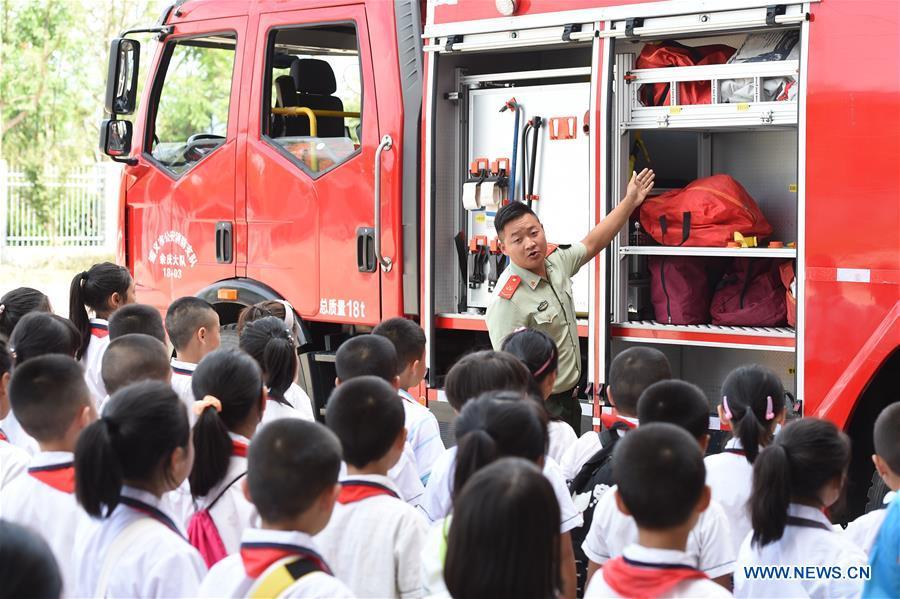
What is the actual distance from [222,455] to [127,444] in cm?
52

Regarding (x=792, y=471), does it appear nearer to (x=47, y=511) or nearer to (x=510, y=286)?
(x=47, y=511)

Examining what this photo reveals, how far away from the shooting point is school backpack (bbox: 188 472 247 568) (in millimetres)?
3129

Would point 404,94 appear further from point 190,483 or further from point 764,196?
point 190,483

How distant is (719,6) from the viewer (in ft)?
16.2

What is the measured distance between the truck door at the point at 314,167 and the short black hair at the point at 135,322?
1.73 meters

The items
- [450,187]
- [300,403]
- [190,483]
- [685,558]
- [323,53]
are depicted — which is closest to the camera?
[685,558]

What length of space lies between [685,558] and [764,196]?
360cm

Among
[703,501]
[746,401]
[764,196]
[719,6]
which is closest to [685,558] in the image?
[703,501]

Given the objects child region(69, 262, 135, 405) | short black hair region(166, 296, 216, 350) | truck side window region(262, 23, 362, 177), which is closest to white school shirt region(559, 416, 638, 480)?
short black hair region(166, 296, 216, 350)

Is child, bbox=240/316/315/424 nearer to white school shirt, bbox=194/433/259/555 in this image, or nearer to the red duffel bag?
white school shirt, bbox=194/433/259/555

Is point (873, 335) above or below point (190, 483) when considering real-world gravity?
above

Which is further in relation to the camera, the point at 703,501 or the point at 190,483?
the point at 190,483
